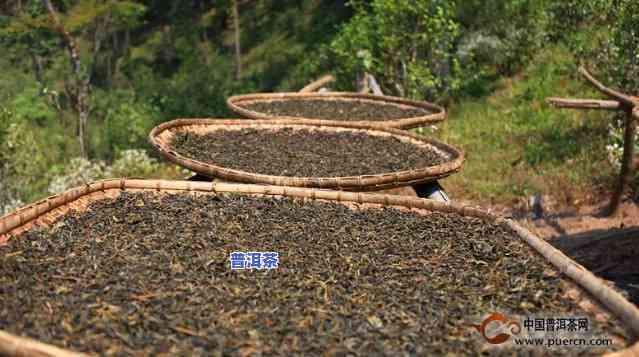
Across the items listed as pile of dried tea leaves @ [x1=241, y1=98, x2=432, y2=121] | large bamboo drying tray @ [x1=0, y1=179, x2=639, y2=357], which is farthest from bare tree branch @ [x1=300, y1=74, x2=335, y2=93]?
large bamboo drying tray @ [x1=0, y1=179, x2=639, y2=357]

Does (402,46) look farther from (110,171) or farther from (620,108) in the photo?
(110,171)

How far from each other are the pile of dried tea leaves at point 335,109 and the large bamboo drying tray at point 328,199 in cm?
210

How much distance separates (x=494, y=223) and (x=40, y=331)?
1.95 metres

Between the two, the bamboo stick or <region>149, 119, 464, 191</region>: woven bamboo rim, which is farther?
the bamboo stick

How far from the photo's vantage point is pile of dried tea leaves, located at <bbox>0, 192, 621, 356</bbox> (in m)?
1.89

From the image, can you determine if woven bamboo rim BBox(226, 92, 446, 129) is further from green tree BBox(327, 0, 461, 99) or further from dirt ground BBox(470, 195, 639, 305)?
green tree BBox(327, 0, 461, 99)

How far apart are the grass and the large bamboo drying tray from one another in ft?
11.9

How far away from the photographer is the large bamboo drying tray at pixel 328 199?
6.91 feet

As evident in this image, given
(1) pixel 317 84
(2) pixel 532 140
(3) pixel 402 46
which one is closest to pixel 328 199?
(2) pixel 532 140

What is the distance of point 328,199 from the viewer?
3.21 m

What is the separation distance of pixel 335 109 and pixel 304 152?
1712 millimetres

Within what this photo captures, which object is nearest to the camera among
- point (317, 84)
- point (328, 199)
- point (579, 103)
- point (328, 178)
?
point (328, 199)

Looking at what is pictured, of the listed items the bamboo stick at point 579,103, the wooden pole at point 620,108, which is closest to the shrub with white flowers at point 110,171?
the wooden pole at point 620,108

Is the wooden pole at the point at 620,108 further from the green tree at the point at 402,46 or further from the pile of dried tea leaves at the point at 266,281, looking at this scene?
the green tree at the point at 402,46
